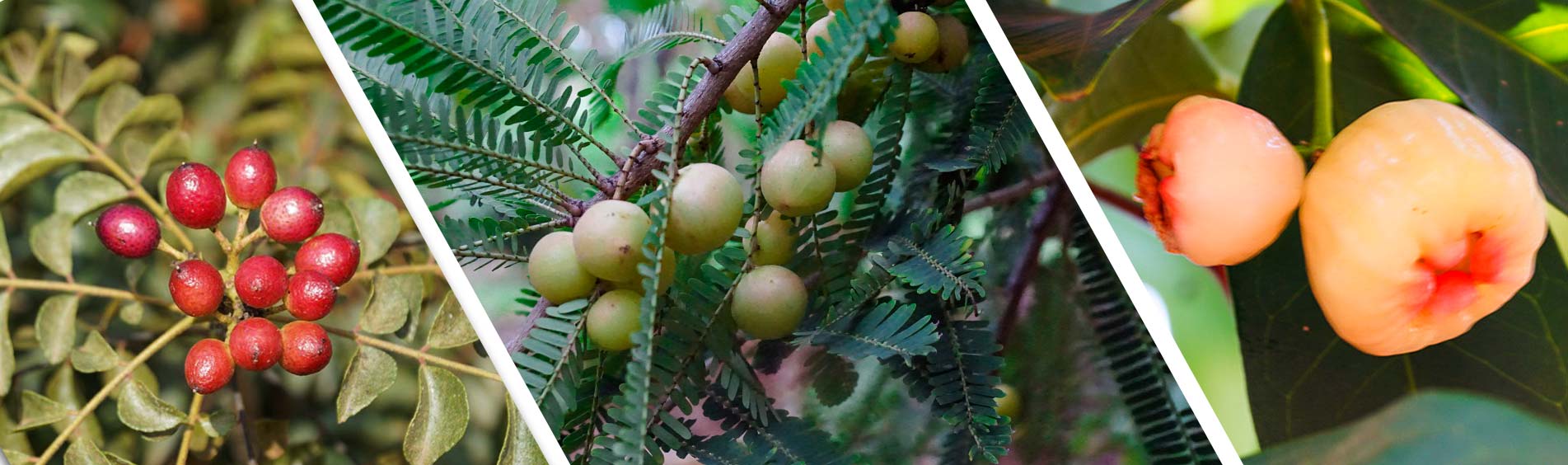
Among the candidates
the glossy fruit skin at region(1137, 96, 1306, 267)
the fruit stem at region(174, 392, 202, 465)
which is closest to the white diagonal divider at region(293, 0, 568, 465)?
the fruit stem at region(174, 392, 202, 465)

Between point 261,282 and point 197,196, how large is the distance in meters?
0.05

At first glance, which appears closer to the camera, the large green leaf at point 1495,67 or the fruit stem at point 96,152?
the large green leaf at point 1495,67

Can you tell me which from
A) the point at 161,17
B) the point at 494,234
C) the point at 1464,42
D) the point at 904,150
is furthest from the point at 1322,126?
the point at 161,17

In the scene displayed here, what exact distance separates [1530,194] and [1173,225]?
0.30 feet

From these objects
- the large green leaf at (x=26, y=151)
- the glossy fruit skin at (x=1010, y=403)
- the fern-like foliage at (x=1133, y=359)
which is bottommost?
the glossy fruit skin at (x=1010, y=403)

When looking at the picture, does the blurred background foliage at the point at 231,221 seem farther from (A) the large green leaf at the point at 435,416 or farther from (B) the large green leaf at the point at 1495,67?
(B) the large green leaf at the point at 1495,67

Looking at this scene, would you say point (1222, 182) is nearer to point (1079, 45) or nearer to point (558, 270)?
point (1079, 45)

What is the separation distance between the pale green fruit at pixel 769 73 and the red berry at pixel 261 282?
0.18 m

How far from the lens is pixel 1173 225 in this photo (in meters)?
0.27

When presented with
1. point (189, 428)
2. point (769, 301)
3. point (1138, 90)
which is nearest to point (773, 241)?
point (769, 301)

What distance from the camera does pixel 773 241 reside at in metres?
0.33

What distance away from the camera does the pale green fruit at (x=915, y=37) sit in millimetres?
327

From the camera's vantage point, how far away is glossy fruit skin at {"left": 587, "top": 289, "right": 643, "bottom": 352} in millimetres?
304

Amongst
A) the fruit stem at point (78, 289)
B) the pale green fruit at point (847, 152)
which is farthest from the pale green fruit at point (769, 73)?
the fruit stem at point (78, 289)
